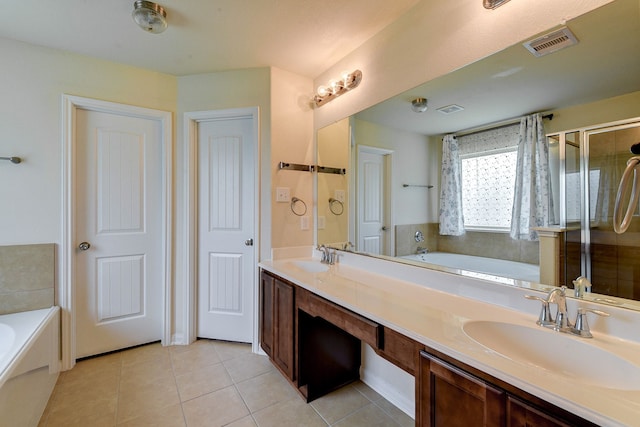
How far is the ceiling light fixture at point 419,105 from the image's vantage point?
1.61 m

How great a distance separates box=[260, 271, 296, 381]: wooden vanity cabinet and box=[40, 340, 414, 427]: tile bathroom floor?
18 cm

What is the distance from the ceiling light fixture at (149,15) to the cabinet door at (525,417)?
2.37 metres

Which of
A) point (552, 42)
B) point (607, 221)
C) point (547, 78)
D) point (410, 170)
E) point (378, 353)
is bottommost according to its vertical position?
point (378, 353)

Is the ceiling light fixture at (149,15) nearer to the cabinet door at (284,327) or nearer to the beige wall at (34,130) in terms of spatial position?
the beige wall at (34,130)

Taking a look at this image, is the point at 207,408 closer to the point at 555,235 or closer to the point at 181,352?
the point at 181,352

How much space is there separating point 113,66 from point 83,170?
872mm

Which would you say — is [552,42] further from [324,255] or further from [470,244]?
[324,255]

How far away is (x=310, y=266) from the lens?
86.9 inches

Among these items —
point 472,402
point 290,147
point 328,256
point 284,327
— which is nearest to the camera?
point 472,402

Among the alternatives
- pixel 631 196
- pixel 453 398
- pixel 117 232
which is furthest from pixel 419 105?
pixel 117 232

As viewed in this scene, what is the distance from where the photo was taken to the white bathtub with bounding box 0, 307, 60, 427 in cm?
129

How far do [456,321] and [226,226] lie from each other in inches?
78.8

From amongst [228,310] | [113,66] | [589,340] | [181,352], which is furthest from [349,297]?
[113,66]

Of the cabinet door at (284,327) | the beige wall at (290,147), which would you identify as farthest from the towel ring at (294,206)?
the cabinet door at (284,327)
